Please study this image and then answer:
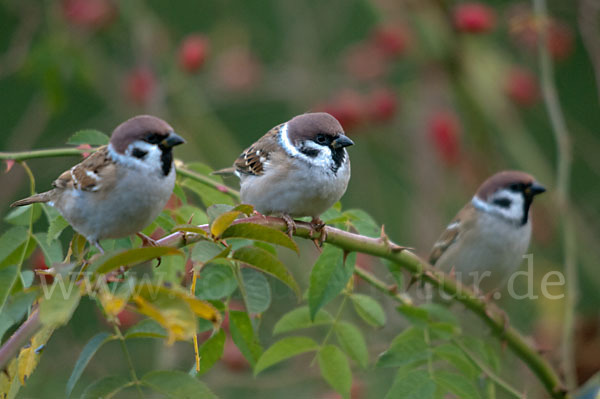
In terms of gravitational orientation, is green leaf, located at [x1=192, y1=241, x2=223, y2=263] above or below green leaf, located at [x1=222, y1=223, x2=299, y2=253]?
below

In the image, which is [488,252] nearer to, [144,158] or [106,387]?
[144,158]

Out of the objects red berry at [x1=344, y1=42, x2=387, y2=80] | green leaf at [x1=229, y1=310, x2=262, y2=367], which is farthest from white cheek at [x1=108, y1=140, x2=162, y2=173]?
red berry at [x1=344, y1=42, x2=387, y2=80]

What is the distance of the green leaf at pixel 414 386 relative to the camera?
6.76ft

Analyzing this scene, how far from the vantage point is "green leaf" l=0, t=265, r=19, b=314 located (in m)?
1.91

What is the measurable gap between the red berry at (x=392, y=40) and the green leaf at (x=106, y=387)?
11.1 ft

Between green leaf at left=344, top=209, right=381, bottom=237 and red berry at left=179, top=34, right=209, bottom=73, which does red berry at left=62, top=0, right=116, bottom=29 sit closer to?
red berry at left=179, top=34, right=209, bottom=73

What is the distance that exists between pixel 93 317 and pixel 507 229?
292 centimetres

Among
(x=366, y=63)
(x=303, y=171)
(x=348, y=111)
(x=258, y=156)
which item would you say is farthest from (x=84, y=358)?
(x=366, y=63)

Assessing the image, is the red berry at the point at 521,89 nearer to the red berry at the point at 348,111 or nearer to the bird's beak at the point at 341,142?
the red berry at the point at 348,111

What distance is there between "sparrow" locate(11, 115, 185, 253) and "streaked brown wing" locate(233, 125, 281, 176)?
33.9 inches

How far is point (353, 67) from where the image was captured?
16.1 feet

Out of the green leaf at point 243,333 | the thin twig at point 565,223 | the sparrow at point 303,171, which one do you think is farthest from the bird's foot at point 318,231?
the thin twig at point 565,223

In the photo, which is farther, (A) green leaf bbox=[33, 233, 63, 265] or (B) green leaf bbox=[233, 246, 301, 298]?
(A) green leaf bbox=[33, 233, 63, 265]

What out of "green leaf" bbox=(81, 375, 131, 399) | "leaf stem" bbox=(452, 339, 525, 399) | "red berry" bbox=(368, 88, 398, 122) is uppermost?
"green leaf" bbox=(81, 375, 131, 399)
